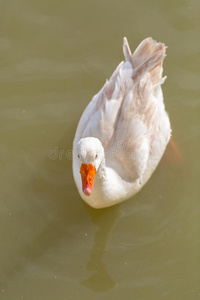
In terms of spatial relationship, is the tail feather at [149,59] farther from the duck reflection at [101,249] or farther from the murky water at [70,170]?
the duck reflection at [101,249]

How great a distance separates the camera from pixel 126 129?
489 cm

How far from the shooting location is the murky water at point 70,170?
197 inches

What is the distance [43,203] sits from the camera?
17.7 feet

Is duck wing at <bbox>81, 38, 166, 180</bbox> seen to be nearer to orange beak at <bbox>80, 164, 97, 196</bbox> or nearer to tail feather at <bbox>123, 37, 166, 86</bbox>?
tail feather at <bbox>123, 37, 166, 86</bbox>

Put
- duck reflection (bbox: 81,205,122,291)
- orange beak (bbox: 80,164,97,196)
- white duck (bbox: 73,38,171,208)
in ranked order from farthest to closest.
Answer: duck reflection (bbox: 81,205,122,291) < white duck (bbox: 73,38,171,208) < orange beak (bbox: 80,164,97,196)

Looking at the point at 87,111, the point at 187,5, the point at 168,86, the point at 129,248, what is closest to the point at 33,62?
the point at 87,111

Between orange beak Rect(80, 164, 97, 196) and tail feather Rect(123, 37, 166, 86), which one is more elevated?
tail feather Rect(123, 37, 166, 86)

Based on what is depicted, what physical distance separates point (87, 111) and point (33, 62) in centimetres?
136

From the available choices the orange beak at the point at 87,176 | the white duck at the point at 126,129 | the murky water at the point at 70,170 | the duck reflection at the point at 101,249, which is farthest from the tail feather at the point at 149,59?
the duck reflection at the point at 101,249

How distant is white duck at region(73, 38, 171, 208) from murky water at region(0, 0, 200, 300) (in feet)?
1.47

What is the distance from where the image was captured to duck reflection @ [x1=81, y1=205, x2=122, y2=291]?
16.4 ft

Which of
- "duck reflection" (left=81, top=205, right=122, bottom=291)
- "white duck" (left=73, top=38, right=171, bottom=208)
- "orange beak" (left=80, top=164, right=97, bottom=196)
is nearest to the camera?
"orange beak" (left=80, top=164, right=97, bottom=196)

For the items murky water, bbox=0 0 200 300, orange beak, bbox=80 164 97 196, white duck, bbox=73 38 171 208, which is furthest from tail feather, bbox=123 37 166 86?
orange beak, bbox=80 164 97 196

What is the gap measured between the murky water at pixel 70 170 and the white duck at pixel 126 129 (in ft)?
1.47
